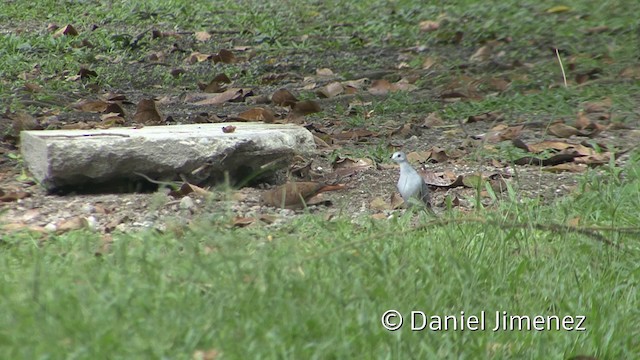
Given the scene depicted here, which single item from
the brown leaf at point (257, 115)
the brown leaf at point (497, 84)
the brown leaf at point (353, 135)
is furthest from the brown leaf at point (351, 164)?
the brown leaf at point (497, 84)

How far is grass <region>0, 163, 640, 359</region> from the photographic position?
7.63ft

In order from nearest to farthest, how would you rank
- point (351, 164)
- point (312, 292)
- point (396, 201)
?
point (312, 292), point (396, 201), point (351, 164)

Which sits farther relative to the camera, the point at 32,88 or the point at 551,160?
the point at 32,88

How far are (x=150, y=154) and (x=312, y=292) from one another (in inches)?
72.3

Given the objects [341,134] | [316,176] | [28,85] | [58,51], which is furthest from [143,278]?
[58,51]

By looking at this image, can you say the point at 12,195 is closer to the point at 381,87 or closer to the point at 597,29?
the point at 381,87

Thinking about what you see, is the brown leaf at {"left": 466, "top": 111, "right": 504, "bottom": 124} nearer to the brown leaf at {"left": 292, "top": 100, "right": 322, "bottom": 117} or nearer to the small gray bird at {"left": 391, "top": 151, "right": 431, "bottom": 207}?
the brown leaf at {"left": 292, "top": 100, "right": 322, "bottom": 117}

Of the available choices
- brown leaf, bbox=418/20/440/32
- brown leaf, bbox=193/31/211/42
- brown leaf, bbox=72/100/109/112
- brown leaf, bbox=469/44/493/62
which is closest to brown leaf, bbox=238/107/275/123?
brown leaf, bbox=72/100/109/112

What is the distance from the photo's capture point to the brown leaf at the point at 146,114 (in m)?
6.07

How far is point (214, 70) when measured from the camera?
26.9 ft

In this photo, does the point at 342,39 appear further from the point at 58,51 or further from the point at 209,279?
the point at 209,279

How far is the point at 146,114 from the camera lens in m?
6.08

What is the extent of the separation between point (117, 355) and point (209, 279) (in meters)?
0.48

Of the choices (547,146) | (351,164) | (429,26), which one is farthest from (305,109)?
(429,26)
